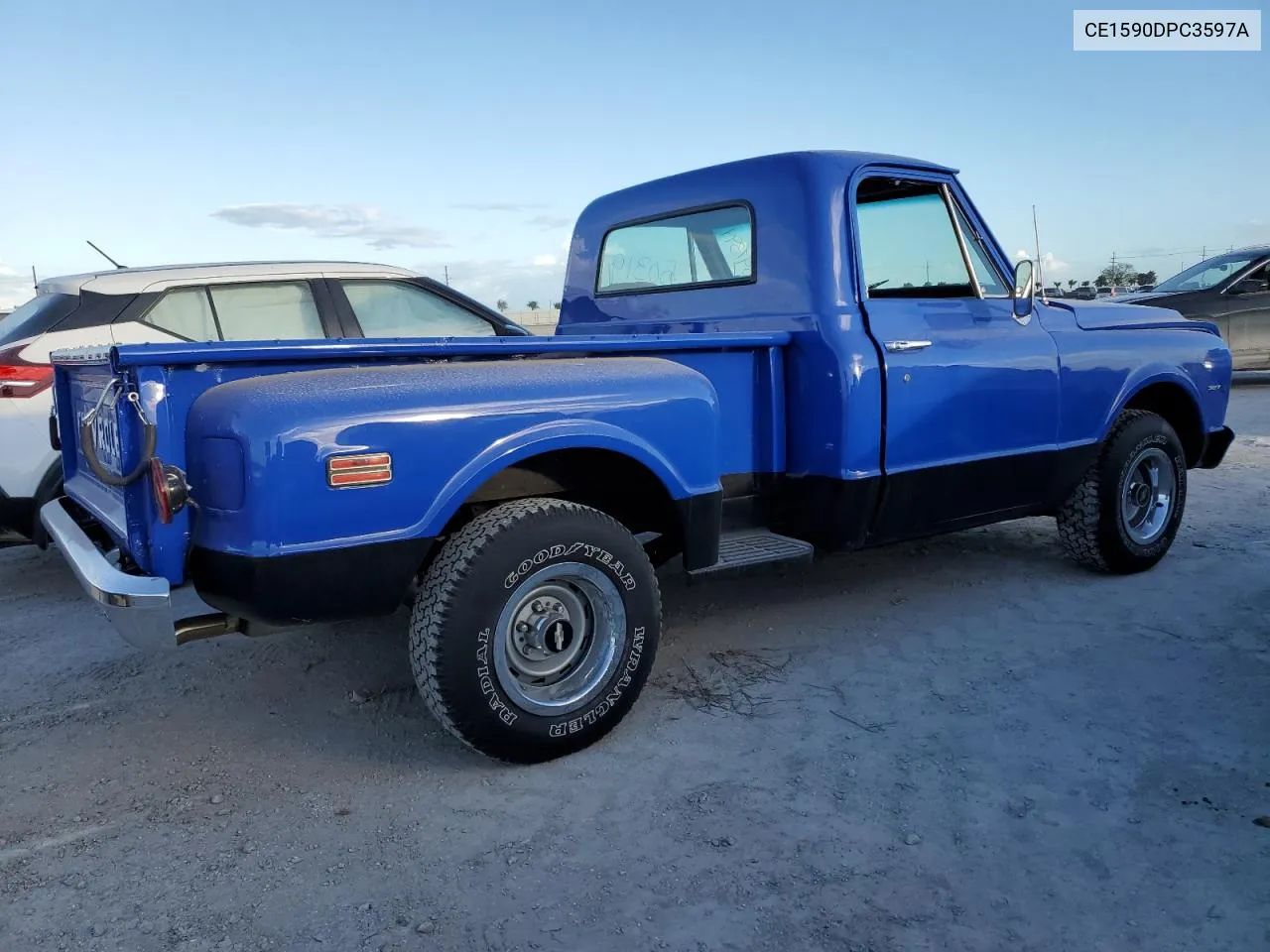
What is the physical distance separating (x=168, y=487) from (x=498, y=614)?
3.13 ft

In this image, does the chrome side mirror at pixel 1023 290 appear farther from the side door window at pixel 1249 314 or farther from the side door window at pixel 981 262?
the side door window at pixel 1249 314

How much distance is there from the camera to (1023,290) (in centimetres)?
439

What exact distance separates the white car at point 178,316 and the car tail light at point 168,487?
1816 millimetres

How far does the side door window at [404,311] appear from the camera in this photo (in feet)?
18.6

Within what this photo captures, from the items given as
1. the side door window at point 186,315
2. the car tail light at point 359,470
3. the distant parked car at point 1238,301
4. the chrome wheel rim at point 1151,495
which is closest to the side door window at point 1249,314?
the distant parked car at point 1238,301

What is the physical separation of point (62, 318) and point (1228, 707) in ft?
17.4

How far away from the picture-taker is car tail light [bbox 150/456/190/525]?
2584 millimetres

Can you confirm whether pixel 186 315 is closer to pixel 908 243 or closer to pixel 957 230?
pixel 908 243

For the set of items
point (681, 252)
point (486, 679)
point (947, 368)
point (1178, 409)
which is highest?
point (681, 252)

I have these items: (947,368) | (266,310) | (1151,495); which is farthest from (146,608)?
(1151,495)

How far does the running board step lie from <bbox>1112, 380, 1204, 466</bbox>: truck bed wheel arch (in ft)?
7.66

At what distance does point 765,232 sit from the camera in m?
4.09

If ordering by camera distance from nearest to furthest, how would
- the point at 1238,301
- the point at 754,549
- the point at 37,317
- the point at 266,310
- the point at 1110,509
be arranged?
the point at 754,549 < the point at 1110,509 < the point at 37,317 < the point at 266,310 < the point at 1238,301

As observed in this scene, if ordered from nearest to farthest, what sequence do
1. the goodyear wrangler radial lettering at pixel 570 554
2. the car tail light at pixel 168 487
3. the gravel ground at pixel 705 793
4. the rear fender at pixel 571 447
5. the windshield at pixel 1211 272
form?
the gravel ground at pixel 705 793 < the car tail light at pixel 168 487 < the rear fender at pixel 571 447 < the goodyear wrangler radial lettering at pixel 570 554 < the windshield at pixel 1211 272
